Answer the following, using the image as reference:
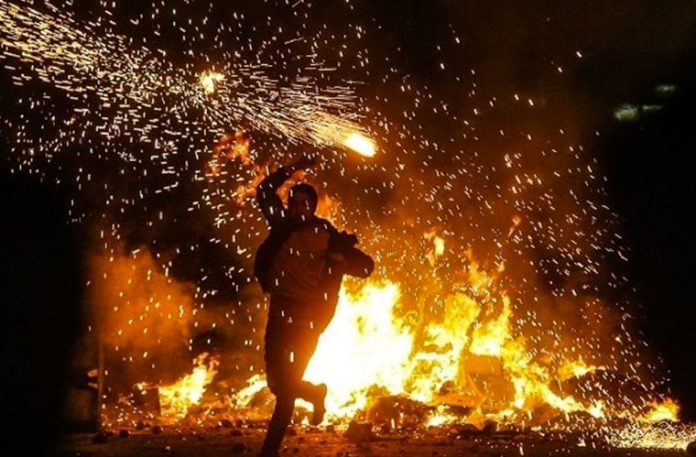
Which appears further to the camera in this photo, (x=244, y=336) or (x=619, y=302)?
(x=619, y=302)

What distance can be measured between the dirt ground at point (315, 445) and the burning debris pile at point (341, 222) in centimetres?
69

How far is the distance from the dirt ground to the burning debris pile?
0.69 m

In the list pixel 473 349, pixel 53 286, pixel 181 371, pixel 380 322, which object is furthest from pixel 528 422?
pixel 53 286

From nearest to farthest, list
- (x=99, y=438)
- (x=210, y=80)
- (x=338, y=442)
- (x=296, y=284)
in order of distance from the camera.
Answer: (x=296, y=284), (x=99, y=438), (x=338, y=442), (x=210, y=80)

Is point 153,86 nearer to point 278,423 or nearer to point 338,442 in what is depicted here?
point 338,442

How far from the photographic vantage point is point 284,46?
1242cm

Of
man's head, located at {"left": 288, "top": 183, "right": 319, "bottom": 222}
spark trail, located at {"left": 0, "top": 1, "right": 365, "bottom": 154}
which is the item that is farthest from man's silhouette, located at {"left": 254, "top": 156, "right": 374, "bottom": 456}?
spark trail, located at {"left": 0, "top": 1, "right": 365, "bottom": 154}

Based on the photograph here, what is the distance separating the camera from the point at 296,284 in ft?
20.3

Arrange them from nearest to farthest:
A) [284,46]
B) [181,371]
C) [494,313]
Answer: [181,371] < [494,313] < [284,46]

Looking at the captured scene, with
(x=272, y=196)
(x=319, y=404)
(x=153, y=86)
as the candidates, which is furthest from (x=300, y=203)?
(x=153, y=86)

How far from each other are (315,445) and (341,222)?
5227 millimetres

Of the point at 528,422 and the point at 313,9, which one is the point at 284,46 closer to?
the point at 313,9

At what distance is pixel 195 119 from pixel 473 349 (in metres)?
4.98

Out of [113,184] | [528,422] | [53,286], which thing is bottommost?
[528,422]
